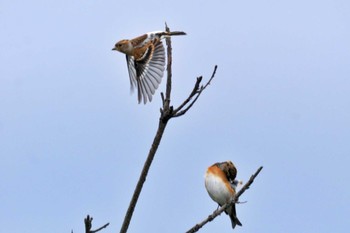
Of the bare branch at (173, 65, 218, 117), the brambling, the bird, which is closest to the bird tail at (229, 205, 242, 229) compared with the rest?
the brambling

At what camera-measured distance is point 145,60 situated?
31.7 ft

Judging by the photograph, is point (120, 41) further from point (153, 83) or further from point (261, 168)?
point (261, 168)

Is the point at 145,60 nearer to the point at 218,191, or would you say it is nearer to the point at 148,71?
the point at 148,71

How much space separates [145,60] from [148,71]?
39 centimetres

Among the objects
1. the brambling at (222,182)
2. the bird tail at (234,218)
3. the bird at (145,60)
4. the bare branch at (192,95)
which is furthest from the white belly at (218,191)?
the bare branch at (192,95)

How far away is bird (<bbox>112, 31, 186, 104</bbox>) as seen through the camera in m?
9.09

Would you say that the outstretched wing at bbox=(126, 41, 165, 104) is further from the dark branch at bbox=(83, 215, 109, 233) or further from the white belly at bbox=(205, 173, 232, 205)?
the dark branch at bbox=(83, 215, 109, 233)

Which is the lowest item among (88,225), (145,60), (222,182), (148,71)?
(88,225)

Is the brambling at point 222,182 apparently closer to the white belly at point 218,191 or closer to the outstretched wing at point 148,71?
the white belly at point 218,191

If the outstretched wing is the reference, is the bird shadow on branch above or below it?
below

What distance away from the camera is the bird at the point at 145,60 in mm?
9086

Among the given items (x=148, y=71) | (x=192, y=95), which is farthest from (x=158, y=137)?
(x=148, y=71)

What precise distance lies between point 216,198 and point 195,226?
17.0 ft

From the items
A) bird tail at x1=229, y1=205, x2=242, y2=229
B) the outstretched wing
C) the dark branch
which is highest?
the outstretched wing
